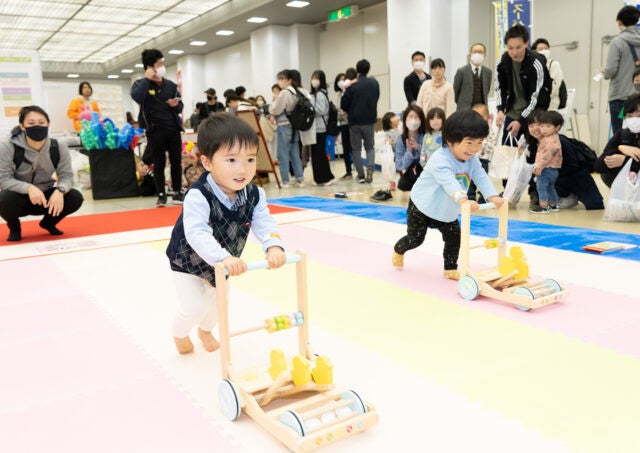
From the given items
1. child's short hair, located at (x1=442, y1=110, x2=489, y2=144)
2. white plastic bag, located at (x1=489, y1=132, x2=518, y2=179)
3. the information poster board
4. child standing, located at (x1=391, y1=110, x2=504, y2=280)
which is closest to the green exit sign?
the information poster board

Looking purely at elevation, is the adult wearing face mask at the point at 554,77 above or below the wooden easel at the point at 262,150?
above

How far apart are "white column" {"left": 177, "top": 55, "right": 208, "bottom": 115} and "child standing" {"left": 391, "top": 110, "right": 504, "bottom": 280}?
18086 millimetres

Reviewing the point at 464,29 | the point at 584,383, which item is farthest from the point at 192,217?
the point at 464,29

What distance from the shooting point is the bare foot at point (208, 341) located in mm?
2365

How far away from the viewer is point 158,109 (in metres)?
6.64

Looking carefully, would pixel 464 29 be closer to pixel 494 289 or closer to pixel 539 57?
pixel 539 57

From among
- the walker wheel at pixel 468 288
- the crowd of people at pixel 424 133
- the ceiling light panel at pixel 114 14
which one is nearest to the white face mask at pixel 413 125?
the crowd of people at pixel 424 133

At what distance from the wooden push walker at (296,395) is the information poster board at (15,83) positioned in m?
7.38

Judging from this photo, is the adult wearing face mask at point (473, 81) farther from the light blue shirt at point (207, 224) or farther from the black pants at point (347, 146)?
the light blue shirt at point (207, 224)

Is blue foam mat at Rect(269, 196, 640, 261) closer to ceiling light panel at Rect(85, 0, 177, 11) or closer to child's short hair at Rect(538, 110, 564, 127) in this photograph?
child's short hair at Rect(538, 110, 564, 127)

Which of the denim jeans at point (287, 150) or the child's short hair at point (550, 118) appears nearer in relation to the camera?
the child's short hair at point (550, 118)

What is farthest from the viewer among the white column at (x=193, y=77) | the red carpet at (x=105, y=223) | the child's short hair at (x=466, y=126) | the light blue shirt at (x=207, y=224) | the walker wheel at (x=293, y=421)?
the white column at (x=193, y=77)

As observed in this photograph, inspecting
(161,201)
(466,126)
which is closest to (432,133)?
(466,126)

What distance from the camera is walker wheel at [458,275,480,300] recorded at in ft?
9.55
